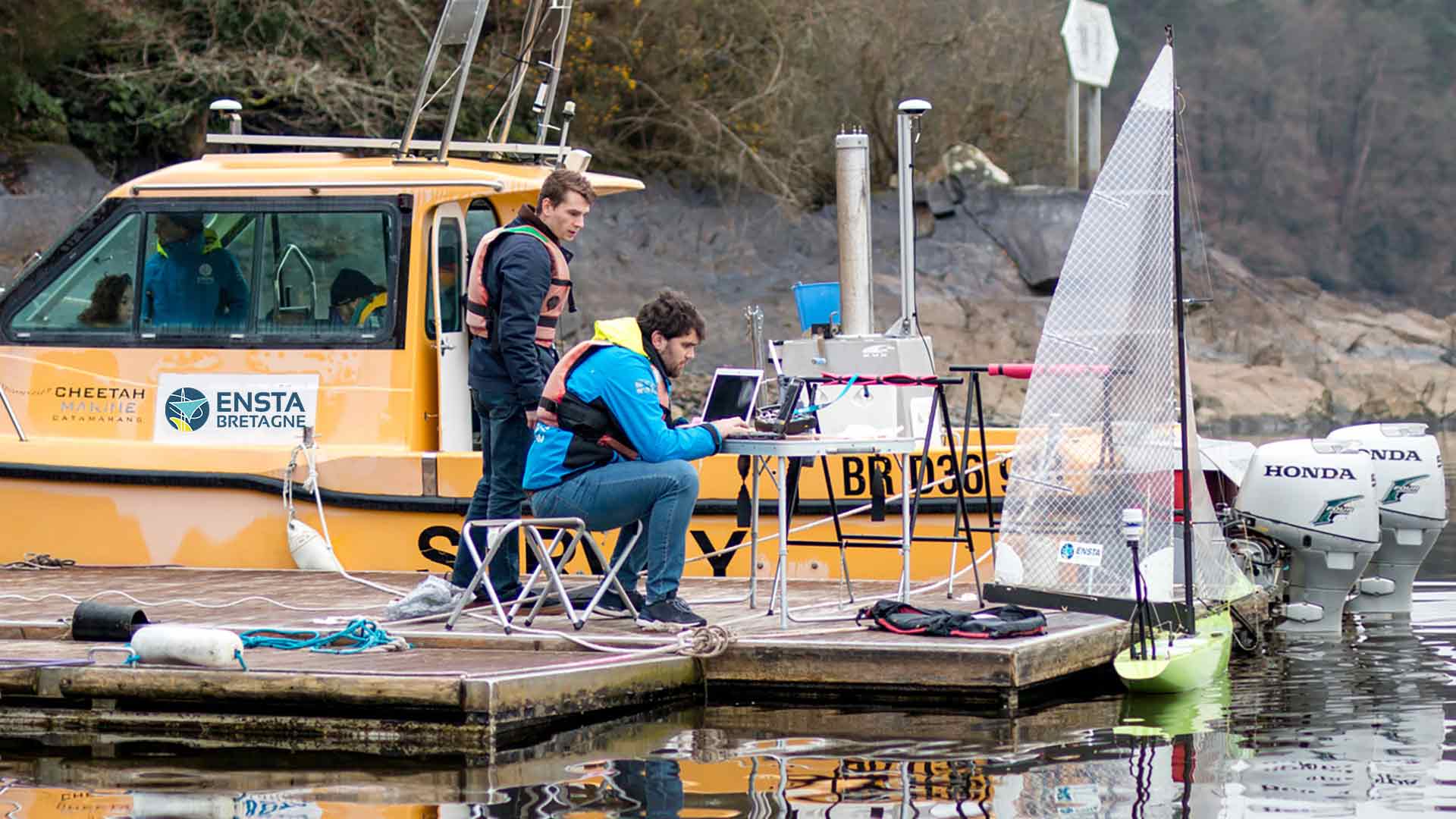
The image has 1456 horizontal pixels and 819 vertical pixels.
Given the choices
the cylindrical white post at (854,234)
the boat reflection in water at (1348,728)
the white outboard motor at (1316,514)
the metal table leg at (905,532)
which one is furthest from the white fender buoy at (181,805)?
the white outboard motor at (1316,514)

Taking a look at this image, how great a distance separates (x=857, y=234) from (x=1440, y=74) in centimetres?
2585

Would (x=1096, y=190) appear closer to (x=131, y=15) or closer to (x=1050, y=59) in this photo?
(x=131, y=15)

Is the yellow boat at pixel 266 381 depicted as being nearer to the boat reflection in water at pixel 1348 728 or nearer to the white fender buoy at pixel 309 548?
the white fender buoy at pixel 309 548

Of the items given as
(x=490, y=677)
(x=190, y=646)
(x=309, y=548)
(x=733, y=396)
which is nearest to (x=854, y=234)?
(x=733, y=396)

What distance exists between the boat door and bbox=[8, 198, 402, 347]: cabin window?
18 centimetres

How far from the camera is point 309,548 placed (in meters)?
9.18

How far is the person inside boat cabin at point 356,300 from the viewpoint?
30.2 ft

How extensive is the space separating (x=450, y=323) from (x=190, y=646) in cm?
275

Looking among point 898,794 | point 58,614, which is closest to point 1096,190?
point 898,794

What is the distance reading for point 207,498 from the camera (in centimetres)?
927

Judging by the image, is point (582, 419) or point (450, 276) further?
point (450, 276)

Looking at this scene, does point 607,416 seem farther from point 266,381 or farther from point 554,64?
point 554,64

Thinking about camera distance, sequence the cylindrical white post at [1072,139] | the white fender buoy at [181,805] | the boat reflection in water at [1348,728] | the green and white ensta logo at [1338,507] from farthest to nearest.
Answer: the cylindrical white post at [1072,139] → the green and white ensta logo at [1338,507] → the boat reflection in water at [1348,728] → the white fender buoy at [181,805]

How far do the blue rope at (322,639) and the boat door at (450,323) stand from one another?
203 centimetres
